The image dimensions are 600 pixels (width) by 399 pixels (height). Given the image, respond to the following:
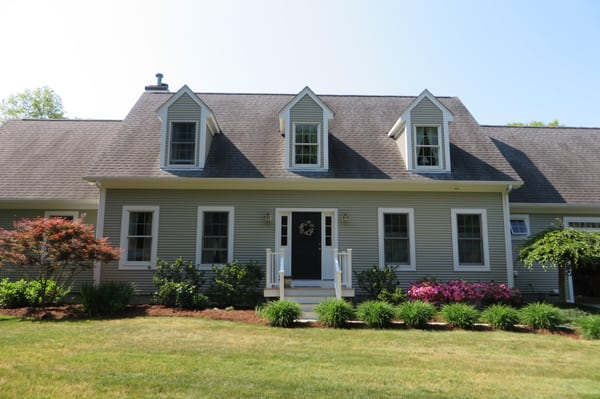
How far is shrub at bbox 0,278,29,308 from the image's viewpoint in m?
10.4

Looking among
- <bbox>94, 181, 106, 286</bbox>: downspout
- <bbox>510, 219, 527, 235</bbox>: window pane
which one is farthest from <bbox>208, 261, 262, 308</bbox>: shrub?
<bbox>510, 219, 527, 235</bbox>: window pane

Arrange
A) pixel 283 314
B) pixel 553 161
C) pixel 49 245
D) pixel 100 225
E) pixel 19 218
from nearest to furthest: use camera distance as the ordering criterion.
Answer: pixel 283 314 → pixel 49 245 → pixel 100 225 → pixel 19 218 → pixel 553 161

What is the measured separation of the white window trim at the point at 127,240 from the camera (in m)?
Result: 11.6

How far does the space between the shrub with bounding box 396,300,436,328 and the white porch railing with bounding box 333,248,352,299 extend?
1868mm

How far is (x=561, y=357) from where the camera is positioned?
654 cm

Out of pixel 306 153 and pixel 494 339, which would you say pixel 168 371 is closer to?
pixel 494 339

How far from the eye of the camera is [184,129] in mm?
12500

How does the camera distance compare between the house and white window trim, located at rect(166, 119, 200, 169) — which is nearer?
the house

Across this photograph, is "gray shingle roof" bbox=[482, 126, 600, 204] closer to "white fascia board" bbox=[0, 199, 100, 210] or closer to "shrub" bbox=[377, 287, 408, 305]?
"shrub" bbox=[377, 287, 408, 305]

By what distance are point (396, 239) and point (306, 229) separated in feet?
8.91

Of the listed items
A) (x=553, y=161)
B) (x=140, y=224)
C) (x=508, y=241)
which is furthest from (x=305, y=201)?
(x=553, y=161)

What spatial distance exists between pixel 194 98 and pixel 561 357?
36.5 ft

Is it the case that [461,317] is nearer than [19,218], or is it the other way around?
[461,317]

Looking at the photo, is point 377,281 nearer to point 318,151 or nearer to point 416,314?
point 416,314
